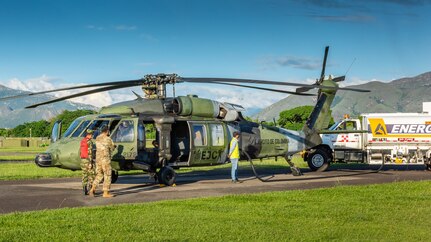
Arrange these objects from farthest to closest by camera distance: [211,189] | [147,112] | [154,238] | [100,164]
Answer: [147,112]
[211,189]
[100,164]
[154,238]

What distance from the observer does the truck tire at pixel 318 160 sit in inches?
1144

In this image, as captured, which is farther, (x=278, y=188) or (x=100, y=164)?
(x=278, y=188)

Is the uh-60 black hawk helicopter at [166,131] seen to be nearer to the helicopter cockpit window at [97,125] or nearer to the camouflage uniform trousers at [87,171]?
the helicopter cockpit window at [97,125]

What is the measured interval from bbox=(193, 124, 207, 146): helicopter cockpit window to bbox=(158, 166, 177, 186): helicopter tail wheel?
1.68 metres

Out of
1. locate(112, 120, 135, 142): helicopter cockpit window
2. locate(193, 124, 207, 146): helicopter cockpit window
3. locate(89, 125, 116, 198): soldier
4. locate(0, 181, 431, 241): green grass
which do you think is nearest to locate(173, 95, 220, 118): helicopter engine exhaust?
locate(193, 124, 207, 146): helicopter cockpit window

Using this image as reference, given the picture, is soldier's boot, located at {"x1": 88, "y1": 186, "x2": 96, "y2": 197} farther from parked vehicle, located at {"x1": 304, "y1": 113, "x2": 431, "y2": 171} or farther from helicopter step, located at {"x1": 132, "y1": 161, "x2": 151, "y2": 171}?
parked vehicle, located at {"x1": 304, "y1": 113, "x2": 431, "y2": 171}

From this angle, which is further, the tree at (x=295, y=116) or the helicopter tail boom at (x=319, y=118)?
the tree at (x=295, y=116)

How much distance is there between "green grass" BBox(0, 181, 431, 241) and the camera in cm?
1020

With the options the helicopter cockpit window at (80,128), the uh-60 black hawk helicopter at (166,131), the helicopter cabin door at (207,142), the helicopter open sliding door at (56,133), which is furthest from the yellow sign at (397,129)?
the helicopter open sliding door at (56,133)

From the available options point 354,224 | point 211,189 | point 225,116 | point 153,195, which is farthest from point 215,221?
point 225,116

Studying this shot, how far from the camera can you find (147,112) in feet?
67.9

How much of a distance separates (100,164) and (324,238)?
8.76 metres

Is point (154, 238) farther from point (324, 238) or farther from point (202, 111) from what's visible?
point (202, 111)

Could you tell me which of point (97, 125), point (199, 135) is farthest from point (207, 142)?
point (97, 125)
